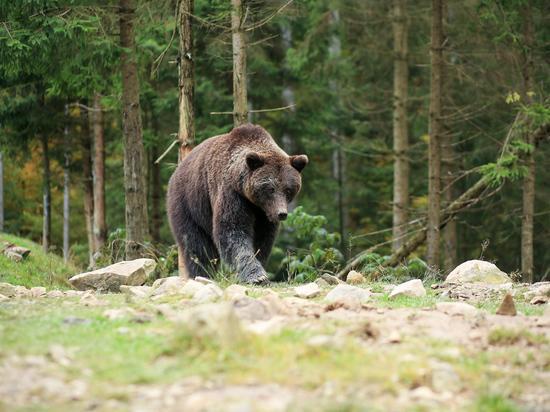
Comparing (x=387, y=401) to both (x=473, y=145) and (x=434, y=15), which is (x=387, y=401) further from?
(x=473, y=145)

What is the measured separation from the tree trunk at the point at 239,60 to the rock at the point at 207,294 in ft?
19.8

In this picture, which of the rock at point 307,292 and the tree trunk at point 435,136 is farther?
the tree trunk at point 435,136

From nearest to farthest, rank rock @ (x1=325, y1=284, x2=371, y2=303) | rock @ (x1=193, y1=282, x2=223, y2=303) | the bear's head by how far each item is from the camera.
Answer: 1. rock @ (x1=193, y1=282, x2=223, y2=303)
2. rock @ (x1=325, y1=284, x2=371, y2=303)
3. the bear's head

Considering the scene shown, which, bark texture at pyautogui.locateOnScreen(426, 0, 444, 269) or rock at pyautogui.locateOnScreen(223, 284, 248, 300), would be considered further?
bark texture at pyautogui.locateOnScreen(426, 0, 444, 269)

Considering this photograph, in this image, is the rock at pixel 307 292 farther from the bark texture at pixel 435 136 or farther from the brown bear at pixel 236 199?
the bark texture at pixel 435 136

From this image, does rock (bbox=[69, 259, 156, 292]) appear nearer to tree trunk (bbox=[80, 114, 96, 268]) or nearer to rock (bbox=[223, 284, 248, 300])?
rock (bbox=[223, 284, 248, 300])

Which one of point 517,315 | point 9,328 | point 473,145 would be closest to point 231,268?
point 517,315

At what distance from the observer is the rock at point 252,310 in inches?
246

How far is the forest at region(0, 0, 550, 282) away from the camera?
14.2 meters

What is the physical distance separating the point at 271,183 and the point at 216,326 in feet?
19.0

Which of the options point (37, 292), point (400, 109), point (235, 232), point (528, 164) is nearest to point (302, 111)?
point (400, 109)

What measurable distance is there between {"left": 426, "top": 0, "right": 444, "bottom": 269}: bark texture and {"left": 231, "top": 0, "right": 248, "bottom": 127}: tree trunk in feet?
21.2

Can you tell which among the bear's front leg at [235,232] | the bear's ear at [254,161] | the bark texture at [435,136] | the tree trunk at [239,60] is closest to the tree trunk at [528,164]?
the bark texture at [435,136]

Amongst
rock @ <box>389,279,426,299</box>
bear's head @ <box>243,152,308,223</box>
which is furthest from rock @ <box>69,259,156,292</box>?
rock @ <box>389,279,426,299</box>
